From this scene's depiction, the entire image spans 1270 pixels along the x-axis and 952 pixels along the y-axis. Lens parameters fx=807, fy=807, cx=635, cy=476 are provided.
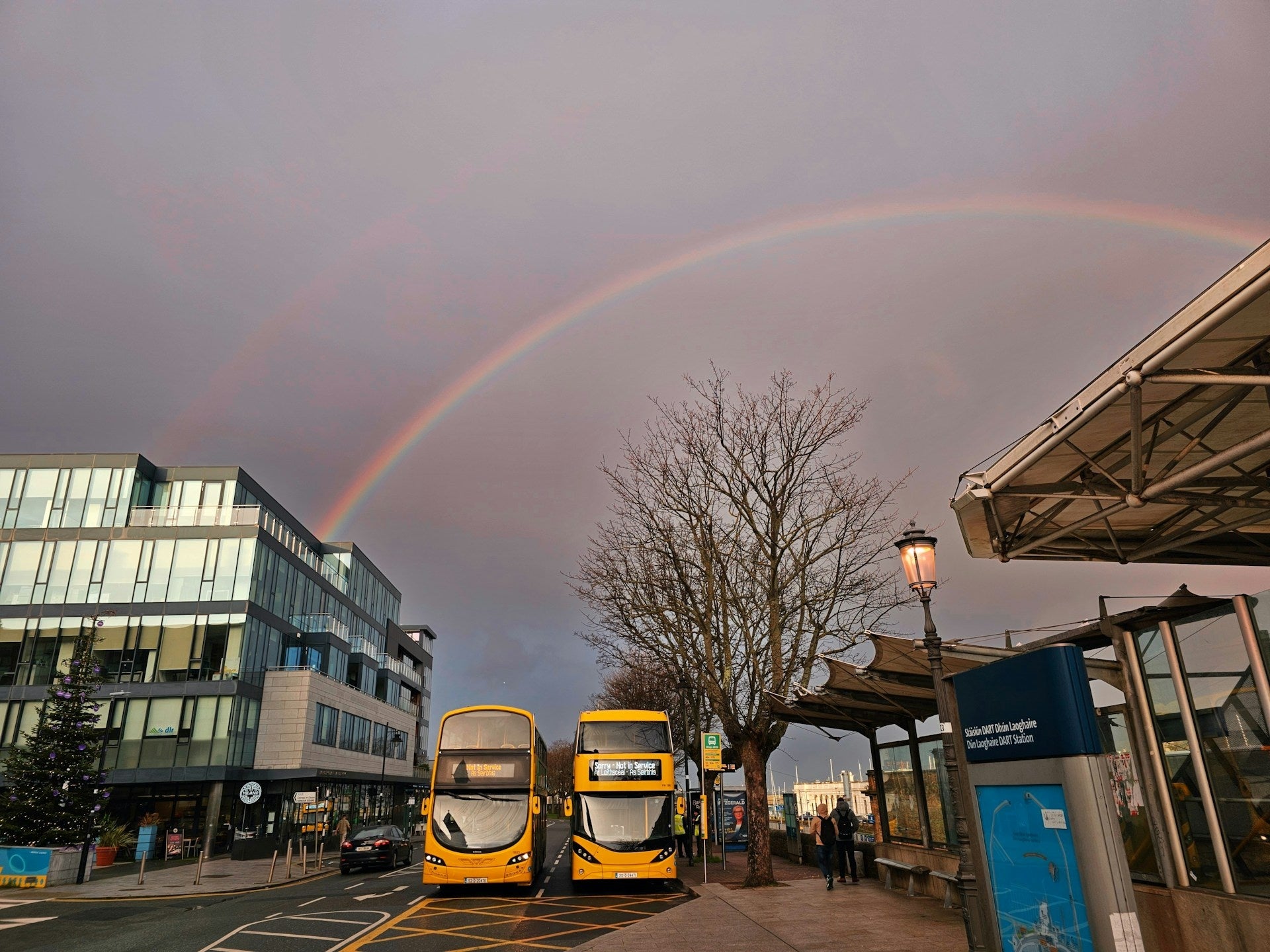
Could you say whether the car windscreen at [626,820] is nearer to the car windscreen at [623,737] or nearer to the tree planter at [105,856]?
the car windscreen at [623,737]

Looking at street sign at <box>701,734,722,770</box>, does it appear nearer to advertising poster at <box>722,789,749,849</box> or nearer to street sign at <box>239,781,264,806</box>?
advertising poster at <box>722,789,749,849</box>

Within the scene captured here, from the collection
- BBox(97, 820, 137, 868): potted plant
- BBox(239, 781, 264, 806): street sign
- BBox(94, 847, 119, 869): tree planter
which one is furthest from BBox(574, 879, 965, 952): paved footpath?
BBox(94, 847, 119, 869): tree planter

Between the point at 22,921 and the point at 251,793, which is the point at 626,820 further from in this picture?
the point at 251,793

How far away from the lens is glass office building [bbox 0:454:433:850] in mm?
37781

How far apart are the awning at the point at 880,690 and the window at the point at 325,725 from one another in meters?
32.3

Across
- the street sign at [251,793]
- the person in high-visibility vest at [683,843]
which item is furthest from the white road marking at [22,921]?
the person in high-visibility vest at [683,843]

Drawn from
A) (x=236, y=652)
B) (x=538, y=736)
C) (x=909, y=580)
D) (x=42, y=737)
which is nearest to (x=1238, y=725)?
(x=909, y=580)

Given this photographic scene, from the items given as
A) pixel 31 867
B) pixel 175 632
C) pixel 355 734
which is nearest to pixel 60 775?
pixel 31 867

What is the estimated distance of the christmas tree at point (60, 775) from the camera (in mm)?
26375

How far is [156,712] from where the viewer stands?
3803 centimetres

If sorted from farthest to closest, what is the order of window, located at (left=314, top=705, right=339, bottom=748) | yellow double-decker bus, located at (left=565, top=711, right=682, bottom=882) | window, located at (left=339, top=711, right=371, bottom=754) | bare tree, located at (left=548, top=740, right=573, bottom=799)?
bare tree, located at (left=548, top=740, right=573, bottom=799) < window, located at (left=339, top=711, right=371, bottom=754) < window, located at (left=314, top=705, right=339, bottom=748) < yellow double-decker bus, located at (left=565, top=711, right=682, bottom=882)

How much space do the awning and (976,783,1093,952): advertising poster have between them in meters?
2.30

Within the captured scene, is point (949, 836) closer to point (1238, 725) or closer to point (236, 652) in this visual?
point (1238, 725)

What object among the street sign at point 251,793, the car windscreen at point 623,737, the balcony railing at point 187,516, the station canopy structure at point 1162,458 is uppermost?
the balcony railing at point 187,516
